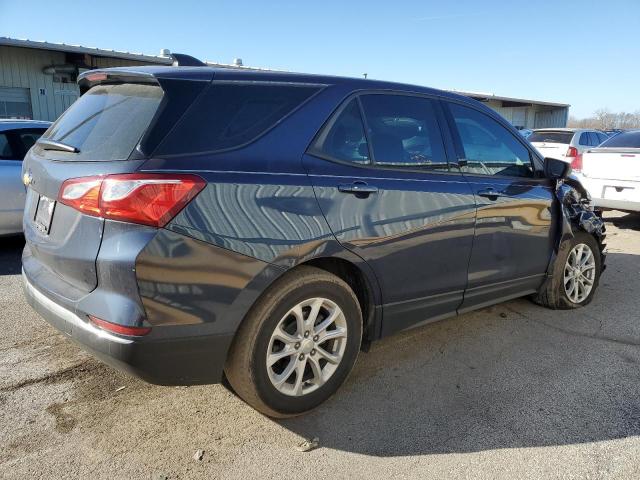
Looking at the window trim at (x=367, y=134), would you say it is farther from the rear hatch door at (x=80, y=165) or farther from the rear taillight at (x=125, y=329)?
the rear taillight at (x=125, y=329)

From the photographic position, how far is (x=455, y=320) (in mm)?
4395

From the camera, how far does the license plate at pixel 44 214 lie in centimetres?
263

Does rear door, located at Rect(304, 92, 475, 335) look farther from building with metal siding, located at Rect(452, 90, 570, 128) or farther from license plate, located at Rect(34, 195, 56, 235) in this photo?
building with metal siding, located at Rect(452, 90, 570, 128)

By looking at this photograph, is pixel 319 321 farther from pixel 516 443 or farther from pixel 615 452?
pixel 615 452

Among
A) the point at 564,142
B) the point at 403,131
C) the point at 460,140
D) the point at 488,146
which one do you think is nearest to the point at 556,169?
the point at 488,146

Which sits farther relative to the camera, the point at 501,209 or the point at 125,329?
the point at 501,209

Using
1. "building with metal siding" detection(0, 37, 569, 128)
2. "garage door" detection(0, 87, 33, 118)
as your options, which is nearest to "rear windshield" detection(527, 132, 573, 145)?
"building with metal siding" detection(0, 37, 569, 128)

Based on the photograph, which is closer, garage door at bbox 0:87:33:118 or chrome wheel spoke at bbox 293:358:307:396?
chrome wheel spoke at bbox 293:358:307:396

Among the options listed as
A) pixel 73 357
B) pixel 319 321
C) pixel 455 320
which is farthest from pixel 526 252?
pixel 73 357

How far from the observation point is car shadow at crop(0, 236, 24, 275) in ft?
18.1

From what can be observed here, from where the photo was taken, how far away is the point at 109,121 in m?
2.61

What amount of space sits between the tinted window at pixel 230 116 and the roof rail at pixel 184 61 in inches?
28.4

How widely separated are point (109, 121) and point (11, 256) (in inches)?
173

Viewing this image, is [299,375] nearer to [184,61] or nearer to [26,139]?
[184,61]
